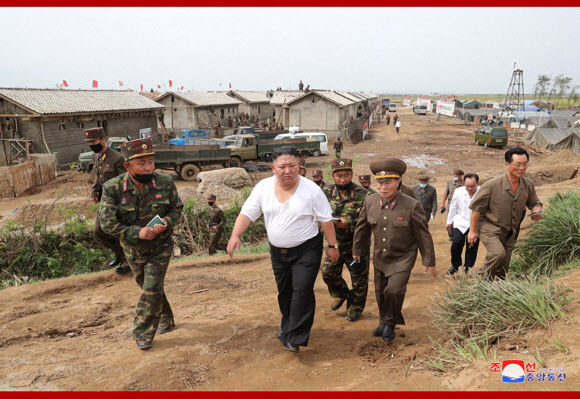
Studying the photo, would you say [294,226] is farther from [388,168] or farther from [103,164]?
[103,164]

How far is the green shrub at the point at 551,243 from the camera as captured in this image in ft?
16.3

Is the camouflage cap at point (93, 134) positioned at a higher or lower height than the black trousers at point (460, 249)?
higher

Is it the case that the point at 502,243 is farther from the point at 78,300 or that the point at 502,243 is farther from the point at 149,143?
the point at 78,300

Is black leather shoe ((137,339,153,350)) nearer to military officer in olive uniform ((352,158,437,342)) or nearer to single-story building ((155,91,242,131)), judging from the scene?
military officer in olive uniform ((352,158,437,342))

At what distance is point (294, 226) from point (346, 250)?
134 centimetres

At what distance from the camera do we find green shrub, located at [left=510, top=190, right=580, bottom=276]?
4.96 metres

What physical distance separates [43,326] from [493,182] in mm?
5256

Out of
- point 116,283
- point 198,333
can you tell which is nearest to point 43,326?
point 116,283

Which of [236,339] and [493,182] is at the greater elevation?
[493,182]

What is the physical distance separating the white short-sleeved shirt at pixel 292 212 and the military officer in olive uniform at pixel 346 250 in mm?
766

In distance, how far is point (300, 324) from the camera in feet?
12.1

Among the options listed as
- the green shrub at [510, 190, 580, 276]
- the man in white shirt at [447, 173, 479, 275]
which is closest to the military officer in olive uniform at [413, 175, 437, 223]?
the man in white shirt at [447, 173, 479, 275]

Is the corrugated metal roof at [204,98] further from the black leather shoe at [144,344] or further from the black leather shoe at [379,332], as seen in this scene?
the black leather shoe at [379,332]

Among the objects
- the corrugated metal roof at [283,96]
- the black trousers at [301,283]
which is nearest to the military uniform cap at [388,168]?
the black trousers at [301,283]
